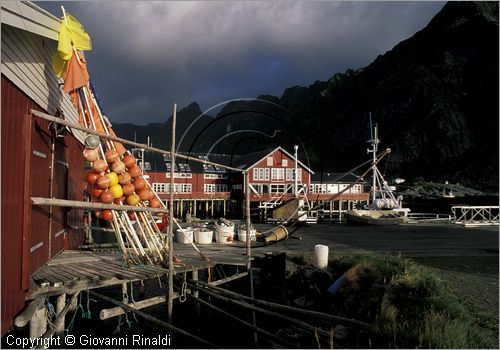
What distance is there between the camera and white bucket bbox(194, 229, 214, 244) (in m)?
18.0

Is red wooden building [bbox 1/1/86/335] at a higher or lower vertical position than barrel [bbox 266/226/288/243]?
higher

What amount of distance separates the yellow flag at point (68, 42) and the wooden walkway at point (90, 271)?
195 inches

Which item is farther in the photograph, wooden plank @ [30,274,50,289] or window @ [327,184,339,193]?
window @ [327,184,339,193]

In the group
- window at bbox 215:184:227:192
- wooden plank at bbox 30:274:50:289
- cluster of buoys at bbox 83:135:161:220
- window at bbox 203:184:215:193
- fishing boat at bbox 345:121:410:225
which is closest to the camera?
wooden plank at bbox 30:274:50:289

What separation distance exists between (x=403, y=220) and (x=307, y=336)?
3113cm

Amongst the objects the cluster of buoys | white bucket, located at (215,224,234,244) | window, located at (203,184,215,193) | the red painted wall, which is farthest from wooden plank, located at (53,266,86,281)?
window, located at (203,184,215,193)

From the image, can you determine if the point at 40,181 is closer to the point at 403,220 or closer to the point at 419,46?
the point at 403,220

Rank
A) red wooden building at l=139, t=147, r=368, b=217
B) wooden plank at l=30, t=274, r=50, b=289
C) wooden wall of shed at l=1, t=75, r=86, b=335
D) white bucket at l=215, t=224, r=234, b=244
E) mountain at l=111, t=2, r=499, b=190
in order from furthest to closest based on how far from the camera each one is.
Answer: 1. mountain at l=111, t=2, r=499, b=190
2. red wooden building at l=139, t=147, r=368, b=217
3. white bucket at l=215, t=224, r=234, b=244
4. wooden plank at l=30, t=274, r=50, b=289
5. wooden wall of shed at l=1, t=75, r=86, b=335

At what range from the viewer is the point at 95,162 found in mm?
9352

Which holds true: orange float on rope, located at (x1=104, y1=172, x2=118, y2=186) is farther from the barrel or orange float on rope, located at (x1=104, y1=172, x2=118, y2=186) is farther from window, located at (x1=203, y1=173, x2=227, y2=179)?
window, located at (x1=203, y1=173, x2=227, y2=179)

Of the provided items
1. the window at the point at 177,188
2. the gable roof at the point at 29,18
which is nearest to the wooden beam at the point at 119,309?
the gable roof at the point at 29,18

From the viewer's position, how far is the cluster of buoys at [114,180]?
928 centimetres

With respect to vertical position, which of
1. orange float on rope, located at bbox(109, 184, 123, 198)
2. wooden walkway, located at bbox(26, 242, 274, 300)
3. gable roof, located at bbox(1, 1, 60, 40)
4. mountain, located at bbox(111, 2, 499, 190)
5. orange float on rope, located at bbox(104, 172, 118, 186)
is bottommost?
wooden walkway, located at bbox(26, 242, 274, 300)

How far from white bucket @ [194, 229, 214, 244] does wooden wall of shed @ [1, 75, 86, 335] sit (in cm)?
840
